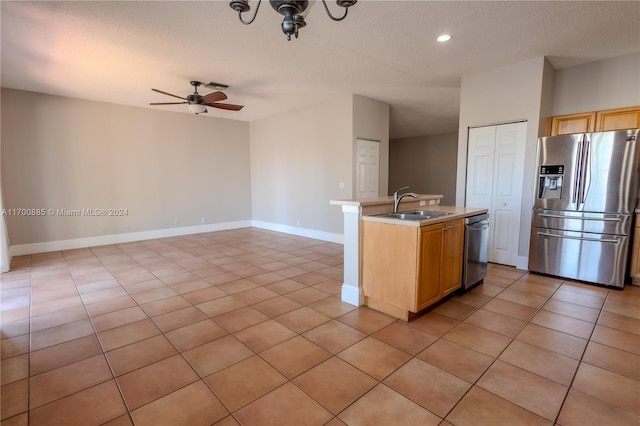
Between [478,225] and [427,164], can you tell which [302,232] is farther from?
[427,164]

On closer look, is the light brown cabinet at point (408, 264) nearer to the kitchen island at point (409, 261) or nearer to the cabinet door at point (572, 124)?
the kitchen island at point (409, 261)

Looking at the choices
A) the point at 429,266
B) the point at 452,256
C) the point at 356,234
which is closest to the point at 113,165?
the point at 356,234

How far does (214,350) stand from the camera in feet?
7.55

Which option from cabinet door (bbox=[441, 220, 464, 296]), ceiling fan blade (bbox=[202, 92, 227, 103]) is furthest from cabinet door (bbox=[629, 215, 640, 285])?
ceiling fan blade (bbox=[202, 92, 227, 103])

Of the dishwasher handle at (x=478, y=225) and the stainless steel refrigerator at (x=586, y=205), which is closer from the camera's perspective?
the dishwasher handle at (x=478, y=225)

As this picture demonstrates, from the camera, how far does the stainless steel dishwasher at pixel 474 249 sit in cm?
321

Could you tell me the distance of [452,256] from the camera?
3.04 meters

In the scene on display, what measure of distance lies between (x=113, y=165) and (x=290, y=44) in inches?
183

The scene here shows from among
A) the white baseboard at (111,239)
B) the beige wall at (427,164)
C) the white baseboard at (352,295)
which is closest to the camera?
the white baseboard at (352,295)

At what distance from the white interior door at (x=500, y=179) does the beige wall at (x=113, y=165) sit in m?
5.52

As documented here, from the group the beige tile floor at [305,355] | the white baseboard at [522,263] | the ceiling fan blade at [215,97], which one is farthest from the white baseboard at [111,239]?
the white baseboard at [522,263]

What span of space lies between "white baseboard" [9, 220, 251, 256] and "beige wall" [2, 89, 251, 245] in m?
0.09

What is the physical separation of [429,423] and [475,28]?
3.52m

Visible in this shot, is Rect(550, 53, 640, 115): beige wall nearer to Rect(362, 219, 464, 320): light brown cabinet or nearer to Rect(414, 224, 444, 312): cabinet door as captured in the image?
Rect(362, 219, 464, 320): light brown cabinet
